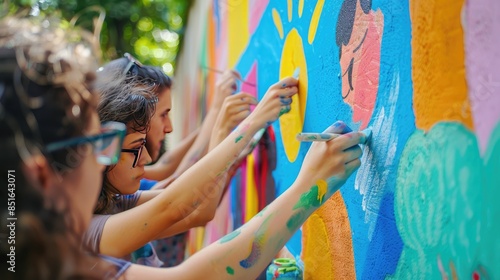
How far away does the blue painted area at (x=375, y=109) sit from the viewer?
149 cm

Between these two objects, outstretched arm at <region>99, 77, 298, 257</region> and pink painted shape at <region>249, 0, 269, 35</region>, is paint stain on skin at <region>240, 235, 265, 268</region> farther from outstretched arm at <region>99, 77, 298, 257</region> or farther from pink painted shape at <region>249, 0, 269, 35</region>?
pink painted shape at <region>249, 0, 269, 35</region>

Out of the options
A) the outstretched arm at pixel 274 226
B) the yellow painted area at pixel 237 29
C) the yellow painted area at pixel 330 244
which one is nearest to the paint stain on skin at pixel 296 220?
the outstretched arm at pixel 274 226

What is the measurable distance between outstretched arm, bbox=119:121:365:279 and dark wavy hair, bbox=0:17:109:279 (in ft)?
1.02

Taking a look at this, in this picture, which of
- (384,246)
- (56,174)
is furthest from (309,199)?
(56,174)

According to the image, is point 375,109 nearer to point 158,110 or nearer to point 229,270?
point 229,270

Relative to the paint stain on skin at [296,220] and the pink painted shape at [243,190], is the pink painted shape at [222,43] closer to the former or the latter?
the pink painted shape at [243,190]

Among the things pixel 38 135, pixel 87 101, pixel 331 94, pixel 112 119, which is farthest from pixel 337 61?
pixel 38 135

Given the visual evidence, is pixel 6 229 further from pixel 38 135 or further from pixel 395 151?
pixel 395 151

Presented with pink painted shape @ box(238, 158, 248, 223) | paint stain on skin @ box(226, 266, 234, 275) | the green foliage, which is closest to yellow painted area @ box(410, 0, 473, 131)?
paint stain on skin @ box(226, 266, 234, 275)

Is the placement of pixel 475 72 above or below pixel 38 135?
above

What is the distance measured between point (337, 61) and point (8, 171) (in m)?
1.22

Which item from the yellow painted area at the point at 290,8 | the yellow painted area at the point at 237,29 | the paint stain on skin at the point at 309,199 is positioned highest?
the yellow painted area at the point at 290,8

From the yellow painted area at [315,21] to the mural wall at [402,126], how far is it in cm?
1

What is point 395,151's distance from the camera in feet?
5.01
